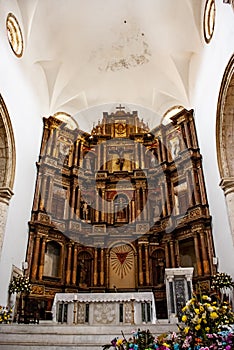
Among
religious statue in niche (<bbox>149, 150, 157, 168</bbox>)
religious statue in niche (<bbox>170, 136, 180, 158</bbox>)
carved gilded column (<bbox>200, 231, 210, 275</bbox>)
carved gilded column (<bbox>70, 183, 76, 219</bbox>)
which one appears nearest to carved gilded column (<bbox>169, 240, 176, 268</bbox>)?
carved gilded column (<bbox>200, 231, 210, 275</bbox>)

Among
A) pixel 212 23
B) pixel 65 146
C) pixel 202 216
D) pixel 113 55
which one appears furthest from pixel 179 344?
pixel 113 55

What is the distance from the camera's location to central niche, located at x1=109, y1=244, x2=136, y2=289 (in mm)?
16625

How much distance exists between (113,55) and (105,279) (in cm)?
1325

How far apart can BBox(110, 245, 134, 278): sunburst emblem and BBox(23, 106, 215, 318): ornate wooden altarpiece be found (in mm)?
53

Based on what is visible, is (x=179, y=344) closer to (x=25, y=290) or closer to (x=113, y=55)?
(x=25, y=290)

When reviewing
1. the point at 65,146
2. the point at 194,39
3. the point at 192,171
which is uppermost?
the point at 194,39

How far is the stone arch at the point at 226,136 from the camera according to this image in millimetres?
12570

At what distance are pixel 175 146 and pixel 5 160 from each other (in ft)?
32.4

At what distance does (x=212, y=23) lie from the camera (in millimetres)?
14758

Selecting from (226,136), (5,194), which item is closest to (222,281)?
(226,136)

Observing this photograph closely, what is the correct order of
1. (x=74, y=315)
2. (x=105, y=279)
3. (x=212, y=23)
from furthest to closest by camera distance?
(x=105, y=279) → (x=212, y=23) → (x=74, y=315)

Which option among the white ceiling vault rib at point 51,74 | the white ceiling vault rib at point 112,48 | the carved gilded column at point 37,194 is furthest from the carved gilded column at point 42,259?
the white ceiling vault rib at point 51,74

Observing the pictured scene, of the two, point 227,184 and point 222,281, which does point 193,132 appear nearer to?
point 227,184

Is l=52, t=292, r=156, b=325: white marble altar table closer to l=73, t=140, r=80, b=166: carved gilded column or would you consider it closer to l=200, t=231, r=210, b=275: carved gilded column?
l=200, t=231, r=210, b=275: carved gilded column
